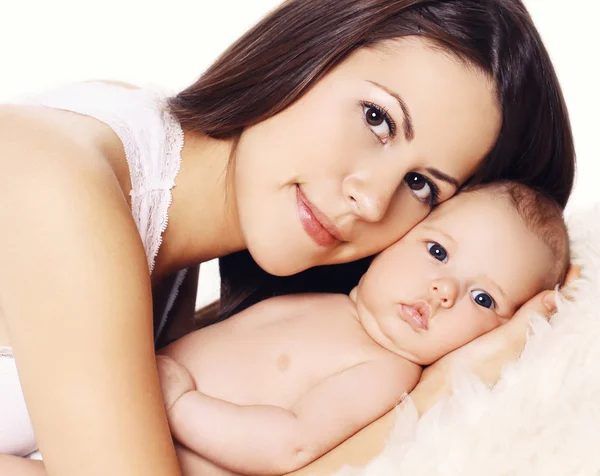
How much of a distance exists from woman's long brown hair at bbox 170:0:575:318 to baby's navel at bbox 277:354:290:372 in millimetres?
514

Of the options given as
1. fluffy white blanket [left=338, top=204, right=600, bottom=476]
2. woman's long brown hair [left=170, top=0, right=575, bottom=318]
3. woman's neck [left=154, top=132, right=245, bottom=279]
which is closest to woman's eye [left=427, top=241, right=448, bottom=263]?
woman's long brown hair [left=170, top=0, right=575, bottom=318]

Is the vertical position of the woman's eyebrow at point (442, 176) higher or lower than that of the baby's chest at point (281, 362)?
higher

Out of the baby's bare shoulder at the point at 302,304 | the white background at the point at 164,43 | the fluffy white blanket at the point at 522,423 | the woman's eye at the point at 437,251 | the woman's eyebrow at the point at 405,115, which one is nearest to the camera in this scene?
the fluffy white blanket at the point at 522,423

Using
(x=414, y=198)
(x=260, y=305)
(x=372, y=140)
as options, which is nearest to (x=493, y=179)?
(x=414, y=198)

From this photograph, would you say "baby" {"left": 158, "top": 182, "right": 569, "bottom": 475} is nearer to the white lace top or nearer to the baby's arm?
the baby's arm

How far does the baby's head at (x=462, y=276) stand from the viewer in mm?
1535

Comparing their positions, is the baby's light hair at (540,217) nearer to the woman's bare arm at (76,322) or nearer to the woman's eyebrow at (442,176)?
the woman's eyebrow at (442,176)

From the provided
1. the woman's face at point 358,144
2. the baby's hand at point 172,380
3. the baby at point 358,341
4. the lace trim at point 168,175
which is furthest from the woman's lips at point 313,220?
the baby's hand at point 172,380

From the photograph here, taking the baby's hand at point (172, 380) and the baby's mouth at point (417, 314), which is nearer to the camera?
the baby's hand at point (172, 380)

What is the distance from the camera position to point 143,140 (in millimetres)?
1554

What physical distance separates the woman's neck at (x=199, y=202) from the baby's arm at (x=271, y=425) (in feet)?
1.30

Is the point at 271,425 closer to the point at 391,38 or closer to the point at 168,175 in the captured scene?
the point at 168,175

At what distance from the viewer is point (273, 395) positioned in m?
1.49

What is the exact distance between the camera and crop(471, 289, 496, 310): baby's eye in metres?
1.56
